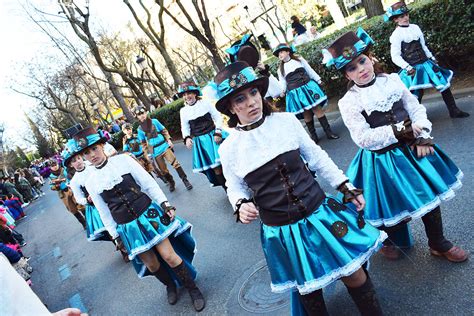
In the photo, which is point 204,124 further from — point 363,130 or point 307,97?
point 363,130

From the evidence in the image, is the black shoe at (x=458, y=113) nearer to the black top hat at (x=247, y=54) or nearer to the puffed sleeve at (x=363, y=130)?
the black top hat at (x=247, y=54)

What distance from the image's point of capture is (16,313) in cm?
150

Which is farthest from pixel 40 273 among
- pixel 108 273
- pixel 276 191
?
pixel 276 191

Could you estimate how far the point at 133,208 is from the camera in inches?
162

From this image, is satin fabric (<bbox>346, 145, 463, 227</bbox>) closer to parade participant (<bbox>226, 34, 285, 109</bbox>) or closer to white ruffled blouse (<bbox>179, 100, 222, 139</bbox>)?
parade participant (<bbox>226, 34, 285, 109</bbox>)

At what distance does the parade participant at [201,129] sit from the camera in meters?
6.95

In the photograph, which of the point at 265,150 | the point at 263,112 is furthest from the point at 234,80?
the point at 265,150

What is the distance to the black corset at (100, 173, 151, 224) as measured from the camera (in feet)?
13.4

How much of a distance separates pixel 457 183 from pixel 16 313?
10.5 ft

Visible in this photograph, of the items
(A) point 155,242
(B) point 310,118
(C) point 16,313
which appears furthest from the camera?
(B) point 310,118

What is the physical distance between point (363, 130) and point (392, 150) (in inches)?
11.4

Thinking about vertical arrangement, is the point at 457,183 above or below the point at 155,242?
below

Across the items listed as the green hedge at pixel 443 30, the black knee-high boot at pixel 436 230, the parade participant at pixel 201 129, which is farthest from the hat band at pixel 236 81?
the green hedge at pixel 443 30

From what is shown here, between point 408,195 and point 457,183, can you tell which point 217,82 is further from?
point 457,183
